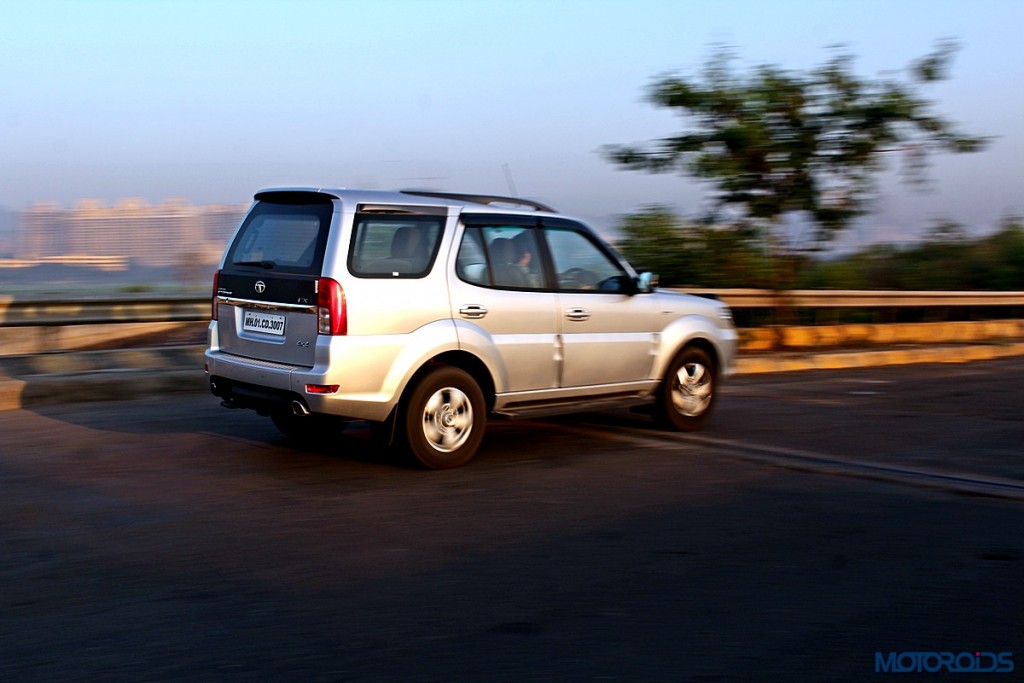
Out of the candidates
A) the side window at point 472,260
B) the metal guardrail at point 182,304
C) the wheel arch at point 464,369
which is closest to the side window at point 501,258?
the side window at point 472,260

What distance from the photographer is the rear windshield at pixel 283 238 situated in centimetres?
706

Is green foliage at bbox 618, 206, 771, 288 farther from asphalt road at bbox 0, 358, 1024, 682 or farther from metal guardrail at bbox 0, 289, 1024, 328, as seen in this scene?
asphalt road at bbox 0, 358, 1024, 682

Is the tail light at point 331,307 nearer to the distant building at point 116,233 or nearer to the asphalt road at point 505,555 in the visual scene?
the asphalt road at point 505,555

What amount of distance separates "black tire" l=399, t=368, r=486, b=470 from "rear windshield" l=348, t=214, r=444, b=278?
0.76m

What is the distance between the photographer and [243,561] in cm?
524

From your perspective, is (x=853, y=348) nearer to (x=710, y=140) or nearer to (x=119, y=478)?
(x=710, y=140)

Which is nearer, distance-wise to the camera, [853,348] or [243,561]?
[243,561]

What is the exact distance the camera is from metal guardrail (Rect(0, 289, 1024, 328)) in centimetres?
1283

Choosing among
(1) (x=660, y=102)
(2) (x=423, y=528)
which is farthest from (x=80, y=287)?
(2) (x=423, y=528)

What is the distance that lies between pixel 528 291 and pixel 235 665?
15.0 ft

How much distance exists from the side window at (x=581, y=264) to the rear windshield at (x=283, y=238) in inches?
79.2

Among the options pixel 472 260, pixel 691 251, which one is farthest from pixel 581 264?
pixel 691 251

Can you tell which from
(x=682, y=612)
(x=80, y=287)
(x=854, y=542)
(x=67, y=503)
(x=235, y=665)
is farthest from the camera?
A: (x=80, y=287)

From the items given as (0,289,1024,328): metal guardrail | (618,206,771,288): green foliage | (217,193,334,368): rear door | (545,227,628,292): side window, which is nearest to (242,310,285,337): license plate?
(217,193,334,368): rear door
